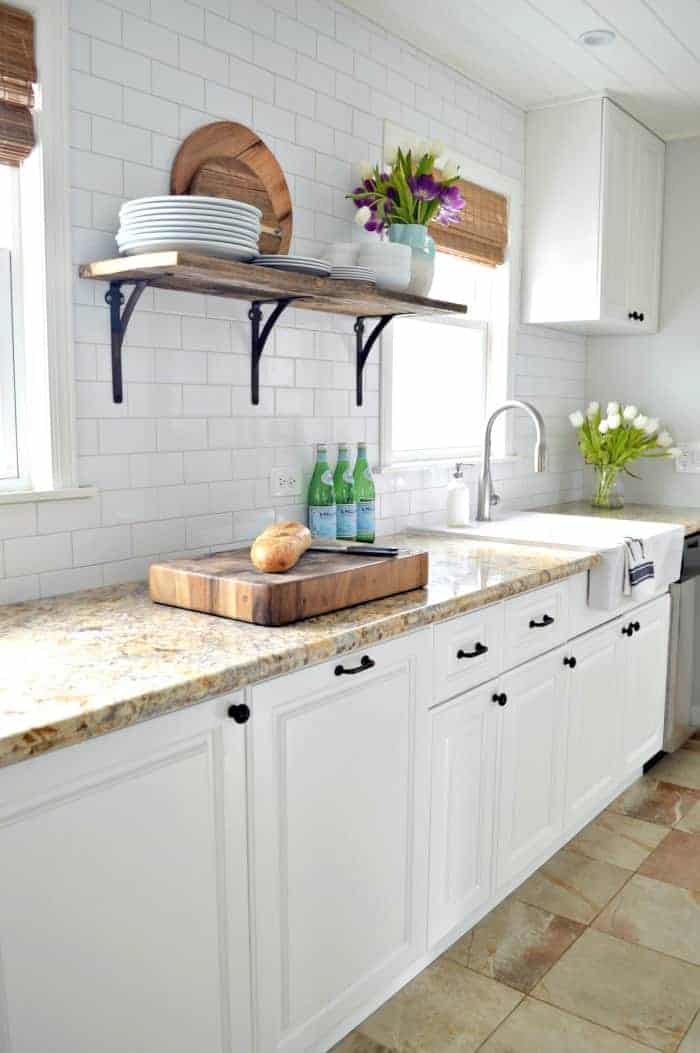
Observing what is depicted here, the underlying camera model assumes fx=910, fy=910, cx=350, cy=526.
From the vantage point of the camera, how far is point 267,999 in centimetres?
172

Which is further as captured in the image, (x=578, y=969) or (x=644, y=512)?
(x=644, y=512)

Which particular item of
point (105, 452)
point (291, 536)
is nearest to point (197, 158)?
point (105, 452)

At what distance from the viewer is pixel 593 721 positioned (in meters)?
2.92

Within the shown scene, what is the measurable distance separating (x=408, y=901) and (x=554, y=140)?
3.00 meters

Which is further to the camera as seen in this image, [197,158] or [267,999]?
[197,158]

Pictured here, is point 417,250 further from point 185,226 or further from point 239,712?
point 239,712

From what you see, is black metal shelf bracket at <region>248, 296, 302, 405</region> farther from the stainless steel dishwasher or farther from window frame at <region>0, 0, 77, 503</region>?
the stainless steel dishwasher

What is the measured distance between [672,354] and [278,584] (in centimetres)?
310

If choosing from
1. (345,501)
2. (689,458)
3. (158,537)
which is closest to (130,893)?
(158,537)

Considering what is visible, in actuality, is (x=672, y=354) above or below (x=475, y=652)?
above

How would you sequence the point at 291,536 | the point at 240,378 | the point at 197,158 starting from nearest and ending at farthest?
the point at 291,536 → the point at 197,158 → the point at 240,378

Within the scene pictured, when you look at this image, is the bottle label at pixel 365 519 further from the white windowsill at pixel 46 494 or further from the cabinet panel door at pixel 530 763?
the white windowsill at pixel 46 494

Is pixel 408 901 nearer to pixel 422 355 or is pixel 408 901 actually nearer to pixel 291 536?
pixel 291 536

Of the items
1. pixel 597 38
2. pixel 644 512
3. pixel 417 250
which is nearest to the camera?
pixel 417 250
